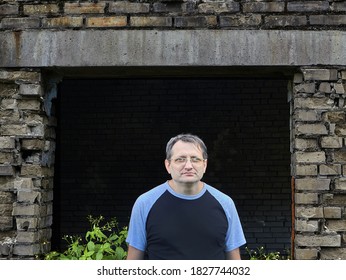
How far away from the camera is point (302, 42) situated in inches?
159

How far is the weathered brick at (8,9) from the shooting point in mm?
4184

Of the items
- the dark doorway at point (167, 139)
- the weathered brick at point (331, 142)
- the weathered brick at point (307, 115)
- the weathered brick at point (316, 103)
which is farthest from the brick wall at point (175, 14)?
the dark doorway at point (167, 139)

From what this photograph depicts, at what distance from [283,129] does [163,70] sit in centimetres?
494

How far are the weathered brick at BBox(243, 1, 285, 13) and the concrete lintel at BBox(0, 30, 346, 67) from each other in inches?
7.3

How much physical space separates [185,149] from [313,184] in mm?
1708

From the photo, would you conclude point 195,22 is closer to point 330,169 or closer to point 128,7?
point 128,7

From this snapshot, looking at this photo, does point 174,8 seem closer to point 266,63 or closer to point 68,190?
point 266,63

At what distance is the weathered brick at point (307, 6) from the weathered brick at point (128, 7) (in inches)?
46.2

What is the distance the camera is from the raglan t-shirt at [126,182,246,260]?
8.56 ft

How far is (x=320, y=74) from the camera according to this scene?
402cm

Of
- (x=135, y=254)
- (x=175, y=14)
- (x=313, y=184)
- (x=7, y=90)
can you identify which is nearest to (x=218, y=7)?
(x=175, y=14)

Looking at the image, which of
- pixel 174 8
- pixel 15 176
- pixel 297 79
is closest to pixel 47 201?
pixel 15 176

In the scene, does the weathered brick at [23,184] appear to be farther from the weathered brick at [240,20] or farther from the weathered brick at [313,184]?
the weathered brick at [313,184]

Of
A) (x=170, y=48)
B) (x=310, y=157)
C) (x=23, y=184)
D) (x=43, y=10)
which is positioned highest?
(x=43, y=10)
